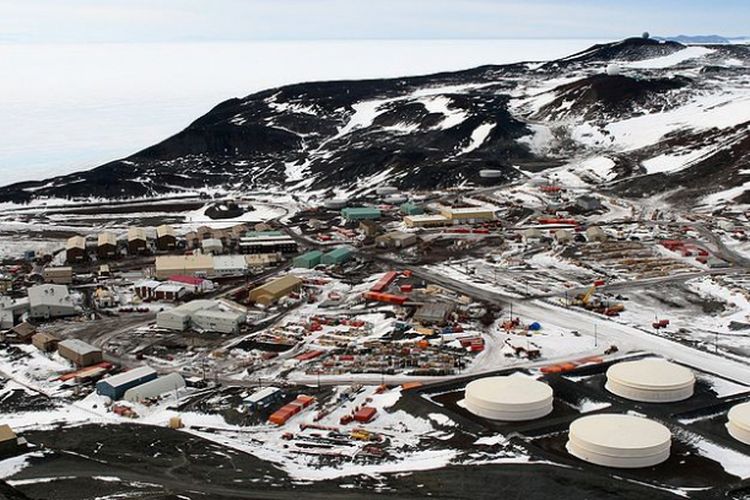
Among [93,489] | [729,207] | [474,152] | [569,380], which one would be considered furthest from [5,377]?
[474,152]

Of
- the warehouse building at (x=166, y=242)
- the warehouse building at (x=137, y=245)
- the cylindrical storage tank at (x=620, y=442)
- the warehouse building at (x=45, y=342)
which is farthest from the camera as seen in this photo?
the warehouse building at (x=166, y=242)

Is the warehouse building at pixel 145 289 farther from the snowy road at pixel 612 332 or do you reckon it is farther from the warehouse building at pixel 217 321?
the snowy road at pixel 612 332

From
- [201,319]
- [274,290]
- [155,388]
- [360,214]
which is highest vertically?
[360,214]

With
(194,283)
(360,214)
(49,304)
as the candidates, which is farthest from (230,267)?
(360,214)

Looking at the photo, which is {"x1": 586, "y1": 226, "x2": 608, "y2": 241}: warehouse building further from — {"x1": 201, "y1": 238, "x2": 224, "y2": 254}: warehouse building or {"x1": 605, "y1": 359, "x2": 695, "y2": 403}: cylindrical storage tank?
{"x1": 605, "y1": 359, "x2": 695, "y2": 403}: cylindrical storage tank

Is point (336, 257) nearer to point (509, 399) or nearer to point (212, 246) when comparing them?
point (212, 246)

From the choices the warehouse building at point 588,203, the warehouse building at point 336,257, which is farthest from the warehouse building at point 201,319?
the warehouse building at point 588,203
